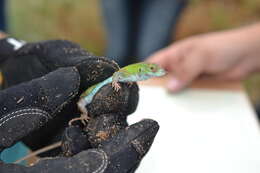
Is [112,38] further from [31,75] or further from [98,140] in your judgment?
[98,140]

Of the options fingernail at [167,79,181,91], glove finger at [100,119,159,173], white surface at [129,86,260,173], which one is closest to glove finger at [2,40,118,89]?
glove finger at [100,119,159,173]

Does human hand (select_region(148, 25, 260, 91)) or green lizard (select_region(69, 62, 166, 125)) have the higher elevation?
green lizard (select_region(69, 62, 166, 125))

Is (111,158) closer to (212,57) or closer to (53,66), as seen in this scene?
(53,66)

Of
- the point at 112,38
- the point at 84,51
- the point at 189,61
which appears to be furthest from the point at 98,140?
the point at 112,38

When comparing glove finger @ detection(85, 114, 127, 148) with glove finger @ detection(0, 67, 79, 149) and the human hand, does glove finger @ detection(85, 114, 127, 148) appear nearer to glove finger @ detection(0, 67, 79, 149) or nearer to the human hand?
glove finger @ detection(0, 67, 79, 149)

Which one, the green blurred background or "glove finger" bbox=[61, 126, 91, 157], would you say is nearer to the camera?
"glove finger" bbox=[61, 126, 91, 157]

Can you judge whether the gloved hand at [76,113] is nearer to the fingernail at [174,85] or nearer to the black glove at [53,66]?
the black glove at [53,66]
